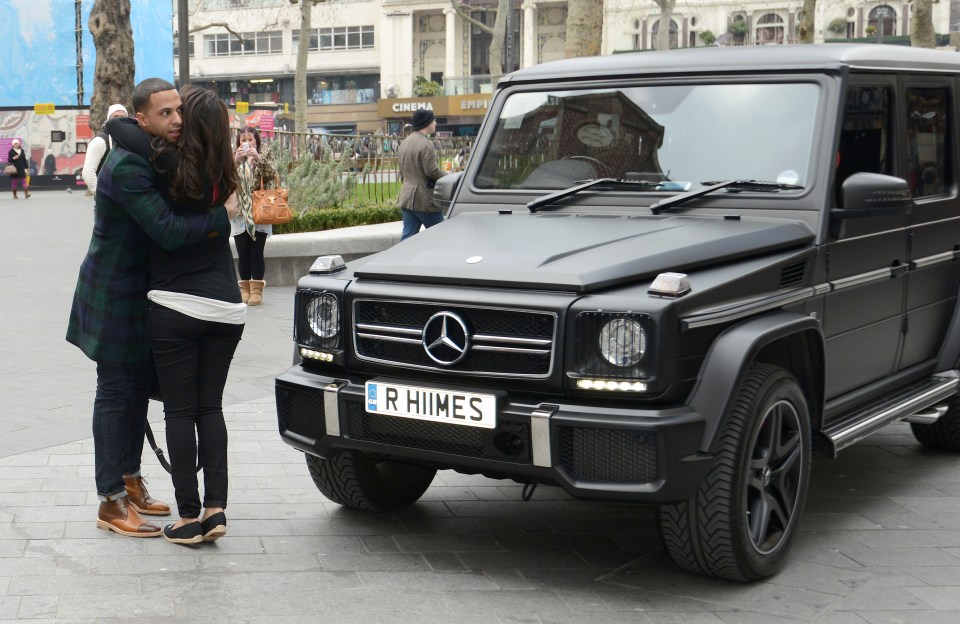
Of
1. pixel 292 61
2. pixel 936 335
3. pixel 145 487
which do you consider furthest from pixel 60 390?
pixel 292 61

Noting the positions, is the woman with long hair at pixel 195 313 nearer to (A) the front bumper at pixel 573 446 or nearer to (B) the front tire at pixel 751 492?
(A) the front bumper at pixel 573 446

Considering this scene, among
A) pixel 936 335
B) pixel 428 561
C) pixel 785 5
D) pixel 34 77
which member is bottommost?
pixel 428 561

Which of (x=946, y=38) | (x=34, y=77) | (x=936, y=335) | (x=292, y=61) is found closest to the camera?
(x=936, y=335)

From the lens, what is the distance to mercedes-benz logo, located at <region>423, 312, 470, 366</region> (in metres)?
4.64

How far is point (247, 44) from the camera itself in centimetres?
10194

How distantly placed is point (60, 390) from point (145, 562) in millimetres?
3750

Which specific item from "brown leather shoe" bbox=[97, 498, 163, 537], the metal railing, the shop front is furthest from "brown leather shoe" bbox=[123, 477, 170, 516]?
the shop front

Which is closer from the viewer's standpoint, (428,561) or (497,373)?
(497,373)

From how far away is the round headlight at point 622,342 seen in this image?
439 cm

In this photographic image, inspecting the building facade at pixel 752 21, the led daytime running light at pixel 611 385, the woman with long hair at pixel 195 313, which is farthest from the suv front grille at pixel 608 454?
the building facade at pixel 752 21

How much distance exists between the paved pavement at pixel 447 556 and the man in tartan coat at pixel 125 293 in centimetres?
27

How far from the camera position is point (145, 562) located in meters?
5.05

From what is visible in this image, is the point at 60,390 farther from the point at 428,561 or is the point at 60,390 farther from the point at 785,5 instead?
the point at 785,5

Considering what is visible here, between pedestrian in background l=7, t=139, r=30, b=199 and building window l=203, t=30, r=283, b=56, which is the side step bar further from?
building window l=203, t=30, r=283, b=56
